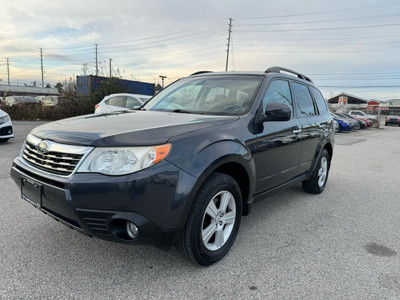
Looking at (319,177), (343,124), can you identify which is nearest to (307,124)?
(319,177)

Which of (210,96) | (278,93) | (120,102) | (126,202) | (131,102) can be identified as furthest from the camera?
(120,102)

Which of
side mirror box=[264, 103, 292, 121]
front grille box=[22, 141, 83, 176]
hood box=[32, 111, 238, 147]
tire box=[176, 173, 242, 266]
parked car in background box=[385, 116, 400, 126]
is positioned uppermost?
side mirror box=[264, 103, 292, 121]

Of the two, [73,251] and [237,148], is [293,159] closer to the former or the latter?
[237,148]

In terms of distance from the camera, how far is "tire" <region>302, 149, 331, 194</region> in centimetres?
479

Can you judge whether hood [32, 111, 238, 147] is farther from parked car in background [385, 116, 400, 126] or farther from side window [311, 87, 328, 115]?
parked car in background [385, 116, 400, 126]

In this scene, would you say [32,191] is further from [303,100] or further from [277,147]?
[303,100]

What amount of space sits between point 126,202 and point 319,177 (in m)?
3.71

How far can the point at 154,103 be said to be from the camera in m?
3.85

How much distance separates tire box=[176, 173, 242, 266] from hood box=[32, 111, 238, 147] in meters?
0.49

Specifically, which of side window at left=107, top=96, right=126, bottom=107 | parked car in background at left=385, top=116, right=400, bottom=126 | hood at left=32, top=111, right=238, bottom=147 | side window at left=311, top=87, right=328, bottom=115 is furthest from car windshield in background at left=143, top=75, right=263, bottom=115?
parked car in background at left=385, top=116, right=400, bottom=126

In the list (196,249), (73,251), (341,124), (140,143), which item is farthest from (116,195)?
(341,124)

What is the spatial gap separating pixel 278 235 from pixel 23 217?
290cm

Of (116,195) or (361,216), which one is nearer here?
Result: (116,195)

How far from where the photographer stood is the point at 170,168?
2.18 meters
